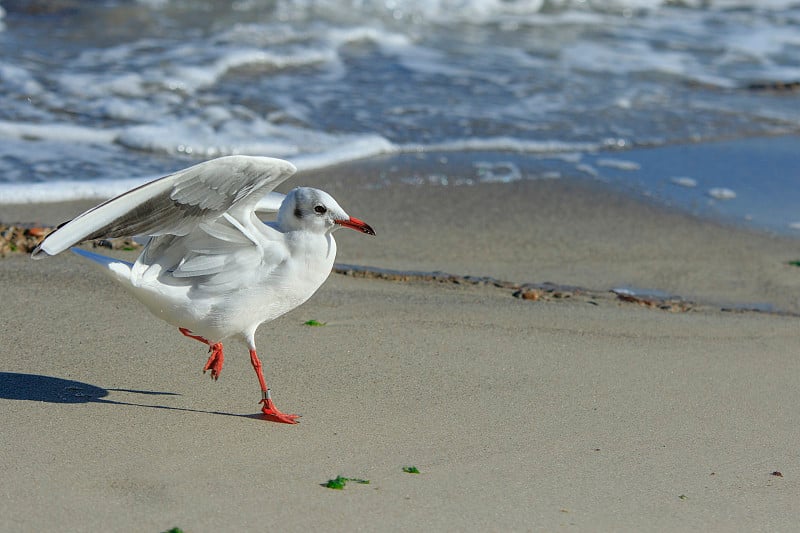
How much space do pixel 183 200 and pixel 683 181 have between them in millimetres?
5279

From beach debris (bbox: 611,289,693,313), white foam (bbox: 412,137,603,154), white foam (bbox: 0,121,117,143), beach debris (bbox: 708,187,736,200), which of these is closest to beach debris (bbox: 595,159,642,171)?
white foam (bbox: 412,137,603,154)

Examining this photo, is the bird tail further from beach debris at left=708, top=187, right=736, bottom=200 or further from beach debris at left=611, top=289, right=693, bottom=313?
beach debris at left=708, top=187, right=736, bottom=200

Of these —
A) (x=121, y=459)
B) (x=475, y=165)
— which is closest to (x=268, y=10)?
(x=475, y=165)

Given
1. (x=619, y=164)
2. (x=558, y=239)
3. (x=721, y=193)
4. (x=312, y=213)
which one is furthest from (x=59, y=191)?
(x=721, y=193)

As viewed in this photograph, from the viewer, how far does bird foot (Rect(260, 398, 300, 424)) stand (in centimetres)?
405

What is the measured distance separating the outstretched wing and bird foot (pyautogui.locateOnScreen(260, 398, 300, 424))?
75cm

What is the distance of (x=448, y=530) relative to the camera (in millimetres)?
3291

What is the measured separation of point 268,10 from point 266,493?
456 inches

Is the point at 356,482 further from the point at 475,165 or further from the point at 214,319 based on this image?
the point at 475,165

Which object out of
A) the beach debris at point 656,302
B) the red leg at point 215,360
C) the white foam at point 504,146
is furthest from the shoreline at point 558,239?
the red leg at point 215,360

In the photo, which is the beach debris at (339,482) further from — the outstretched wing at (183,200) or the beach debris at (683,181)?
the beach debris at (683,181)

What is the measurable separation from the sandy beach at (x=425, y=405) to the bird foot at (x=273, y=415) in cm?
4

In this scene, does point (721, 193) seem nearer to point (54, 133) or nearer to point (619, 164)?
point (619, 164)

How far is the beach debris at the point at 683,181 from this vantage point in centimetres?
802
